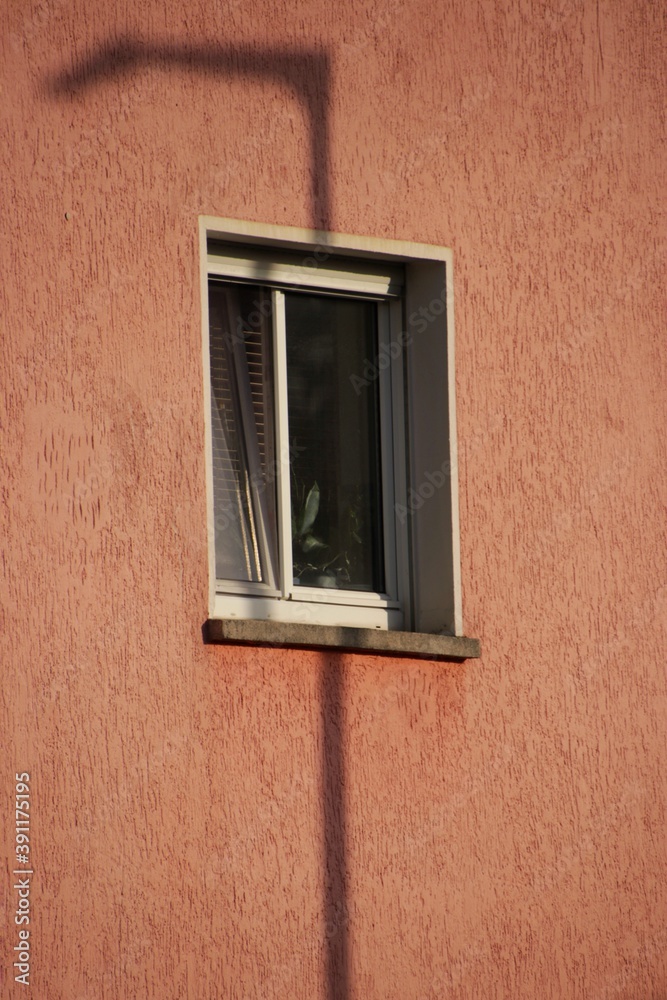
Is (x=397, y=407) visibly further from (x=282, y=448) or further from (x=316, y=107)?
(x=316, y=107)

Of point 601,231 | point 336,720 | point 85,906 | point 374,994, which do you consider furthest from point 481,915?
point 601,231

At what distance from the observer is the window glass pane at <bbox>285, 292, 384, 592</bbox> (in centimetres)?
692

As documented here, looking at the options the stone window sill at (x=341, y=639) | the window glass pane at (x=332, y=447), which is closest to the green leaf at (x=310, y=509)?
the window glass pane at (x=332, y=447)

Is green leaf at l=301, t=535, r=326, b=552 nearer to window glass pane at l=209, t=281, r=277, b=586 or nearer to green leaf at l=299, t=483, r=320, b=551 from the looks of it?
green leaf at l=299, t=483, r=320, b=551

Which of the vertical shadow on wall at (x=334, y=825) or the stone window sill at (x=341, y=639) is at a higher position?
the stone window sill at (x=341, y=639)

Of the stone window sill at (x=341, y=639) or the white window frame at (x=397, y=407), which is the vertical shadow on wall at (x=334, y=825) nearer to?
the stone window sill at (x=341, y=639)

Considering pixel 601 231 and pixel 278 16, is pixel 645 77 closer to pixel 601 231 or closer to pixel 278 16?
pixel 601 231

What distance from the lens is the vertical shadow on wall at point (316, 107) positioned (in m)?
6.31

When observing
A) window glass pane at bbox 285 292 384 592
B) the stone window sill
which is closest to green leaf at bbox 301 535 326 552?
window glass pane at bbox 285 292 384 592

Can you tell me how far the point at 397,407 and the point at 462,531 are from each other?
0.63 meters

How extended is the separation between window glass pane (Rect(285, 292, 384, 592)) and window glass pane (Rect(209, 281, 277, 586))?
12 cm

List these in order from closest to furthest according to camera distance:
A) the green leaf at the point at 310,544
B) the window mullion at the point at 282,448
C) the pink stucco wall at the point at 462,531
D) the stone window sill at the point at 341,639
Result: the pink stucco wall at the point at 462,531 → the stone window sill at the point at 341,639 → the window mullion at the point at 282,448 → the green leaf at the point at 310,544

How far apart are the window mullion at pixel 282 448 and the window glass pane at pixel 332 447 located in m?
0.07

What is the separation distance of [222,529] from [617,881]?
7.19 ft
